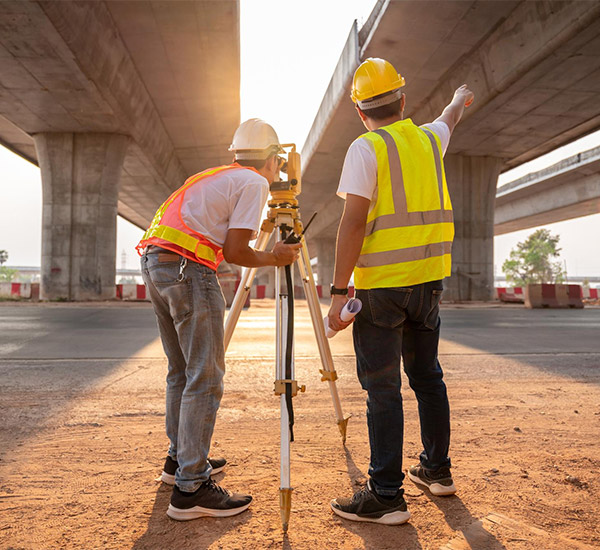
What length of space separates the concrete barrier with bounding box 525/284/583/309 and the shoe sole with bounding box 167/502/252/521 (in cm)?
1807

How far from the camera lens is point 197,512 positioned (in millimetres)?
2156

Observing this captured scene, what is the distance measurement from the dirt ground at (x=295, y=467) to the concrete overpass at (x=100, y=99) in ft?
39.7

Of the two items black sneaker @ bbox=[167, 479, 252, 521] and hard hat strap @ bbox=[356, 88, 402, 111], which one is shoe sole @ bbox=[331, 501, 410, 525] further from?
hard hat strap @ bbox=[356, 88, 402, 111]

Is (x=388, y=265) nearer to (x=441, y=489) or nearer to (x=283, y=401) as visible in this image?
(x=283, y=401)

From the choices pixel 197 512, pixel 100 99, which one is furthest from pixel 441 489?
pixel 100 99

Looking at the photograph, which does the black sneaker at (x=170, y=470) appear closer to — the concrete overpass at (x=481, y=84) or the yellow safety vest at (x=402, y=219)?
the yellow safety vest at (x=402, y=219)

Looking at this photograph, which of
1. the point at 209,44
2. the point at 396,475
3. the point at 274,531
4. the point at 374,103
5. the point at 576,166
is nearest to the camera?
the point at 274,531

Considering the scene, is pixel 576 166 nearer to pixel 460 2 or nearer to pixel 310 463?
pixel 460 2

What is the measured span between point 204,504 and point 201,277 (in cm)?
102

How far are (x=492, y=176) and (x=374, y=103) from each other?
954 inches

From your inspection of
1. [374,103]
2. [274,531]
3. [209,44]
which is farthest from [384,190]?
[209,44]

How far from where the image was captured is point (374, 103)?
238 centimetres

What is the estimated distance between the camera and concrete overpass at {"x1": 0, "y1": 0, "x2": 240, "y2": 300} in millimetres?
13734

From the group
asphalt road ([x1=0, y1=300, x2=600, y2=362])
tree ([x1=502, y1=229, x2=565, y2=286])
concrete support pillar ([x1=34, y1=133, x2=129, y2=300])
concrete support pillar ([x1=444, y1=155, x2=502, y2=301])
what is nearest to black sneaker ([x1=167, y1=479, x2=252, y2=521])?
asphalt road ([x1=0, y1=300, x2=600, y2=362])
